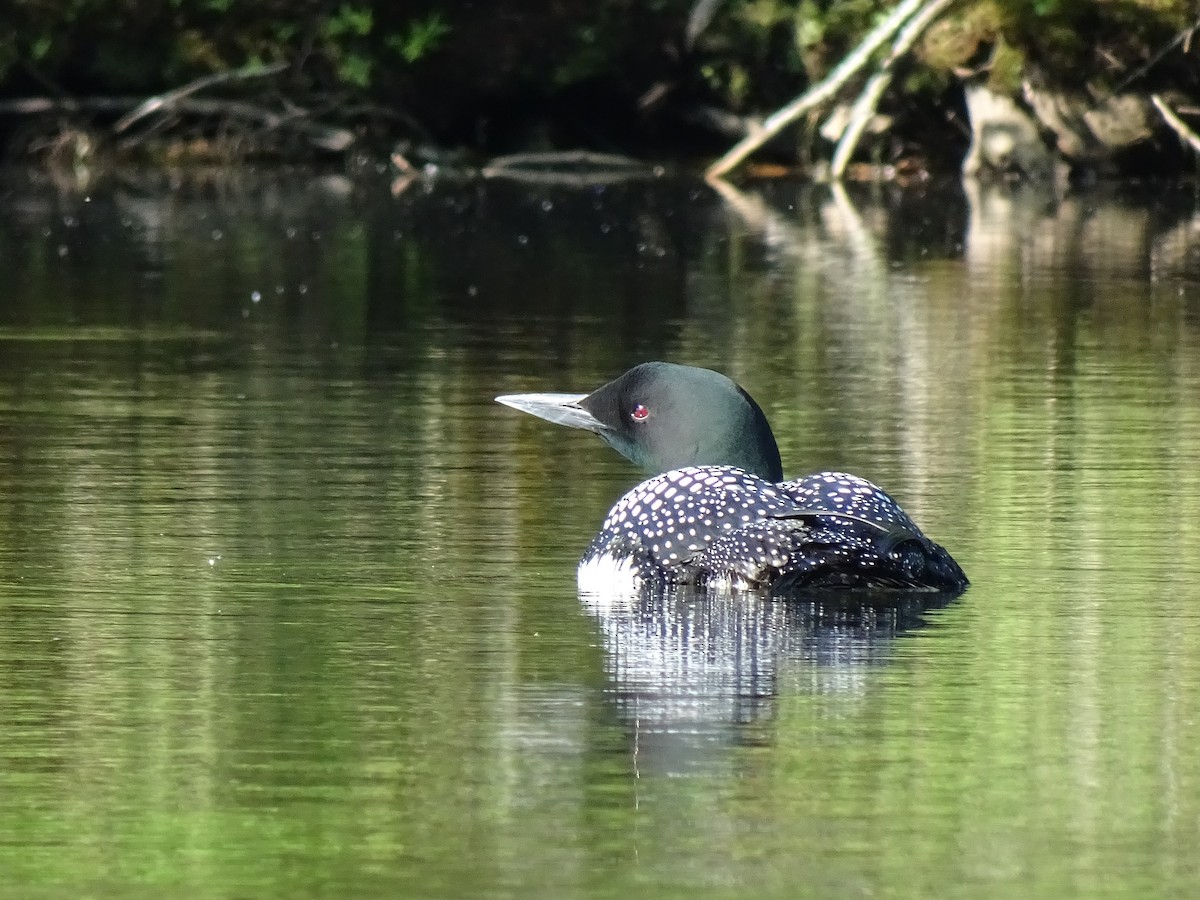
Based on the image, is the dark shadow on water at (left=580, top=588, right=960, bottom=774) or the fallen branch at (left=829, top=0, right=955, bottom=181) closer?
the dark shadow on water at (left=580, top=588, right=960, bottom=774)

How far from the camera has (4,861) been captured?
15.4ft

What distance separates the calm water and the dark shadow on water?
2 cm

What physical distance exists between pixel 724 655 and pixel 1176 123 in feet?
71.4

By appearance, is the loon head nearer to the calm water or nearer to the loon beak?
the loon beak

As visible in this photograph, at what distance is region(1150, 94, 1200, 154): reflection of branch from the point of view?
88.7 feet

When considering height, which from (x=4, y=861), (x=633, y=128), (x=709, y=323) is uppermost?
(x=633, y=128)

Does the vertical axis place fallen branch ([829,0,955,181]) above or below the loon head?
above

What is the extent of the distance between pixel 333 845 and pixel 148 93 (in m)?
26.6

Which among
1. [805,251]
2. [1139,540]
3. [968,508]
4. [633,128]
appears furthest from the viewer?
[633,128]

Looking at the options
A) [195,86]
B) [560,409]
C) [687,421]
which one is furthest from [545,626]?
[195,86]

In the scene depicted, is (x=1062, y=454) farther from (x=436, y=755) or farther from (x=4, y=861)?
(x=4, y=861)

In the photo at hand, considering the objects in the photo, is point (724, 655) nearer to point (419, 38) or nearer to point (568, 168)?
point (419, 38)

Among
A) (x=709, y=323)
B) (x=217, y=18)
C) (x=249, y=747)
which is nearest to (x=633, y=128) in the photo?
(x=217, y=18)

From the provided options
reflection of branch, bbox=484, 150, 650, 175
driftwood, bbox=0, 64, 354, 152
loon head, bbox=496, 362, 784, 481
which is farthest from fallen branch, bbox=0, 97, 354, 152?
loon head, bbox=496, 362, 784, 481
